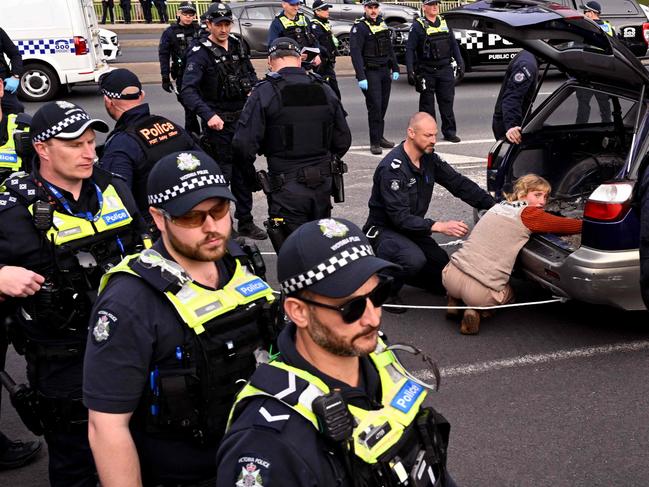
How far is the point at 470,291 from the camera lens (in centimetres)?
576

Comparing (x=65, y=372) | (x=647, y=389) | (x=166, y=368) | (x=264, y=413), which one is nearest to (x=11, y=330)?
(x=65, y=372)

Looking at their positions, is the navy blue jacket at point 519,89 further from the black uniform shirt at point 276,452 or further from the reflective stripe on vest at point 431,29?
the black uniform shirt at point 276,452

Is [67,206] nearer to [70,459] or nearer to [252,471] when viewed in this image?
[70,459]

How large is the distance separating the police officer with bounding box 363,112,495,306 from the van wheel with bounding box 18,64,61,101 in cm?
957

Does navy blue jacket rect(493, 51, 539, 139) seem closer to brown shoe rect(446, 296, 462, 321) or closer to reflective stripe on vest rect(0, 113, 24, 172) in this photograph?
brown shoe rect(446, 296, 462, 321)

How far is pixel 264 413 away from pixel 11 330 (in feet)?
6.72

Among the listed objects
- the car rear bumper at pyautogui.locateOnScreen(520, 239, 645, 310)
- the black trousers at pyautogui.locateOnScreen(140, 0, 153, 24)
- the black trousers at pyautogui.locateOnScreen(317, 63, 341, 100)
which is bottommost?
the black trousers at pyautogui.locateOnScreen(140, 0, 153, 24)

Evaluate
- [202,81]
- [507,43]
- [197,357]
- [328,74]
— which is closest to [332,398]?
[197,357]

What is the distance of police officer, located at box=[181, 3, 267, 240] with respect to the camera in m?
7.84

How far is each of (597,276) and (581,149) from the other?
2.05m

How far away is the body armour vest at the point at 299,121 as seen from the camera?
604 centimetres

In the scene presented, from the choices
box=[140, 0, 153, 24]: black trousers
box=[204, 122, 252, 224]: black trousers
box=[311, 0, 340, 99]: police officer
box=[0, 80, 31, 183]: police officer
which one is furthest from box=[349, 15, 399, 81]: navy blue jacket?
box=[140, 0, 153, 24]: black trousers

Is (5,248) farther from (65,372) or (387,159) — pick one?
(387,159)

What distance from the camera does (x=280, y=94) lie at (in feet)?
19.8
